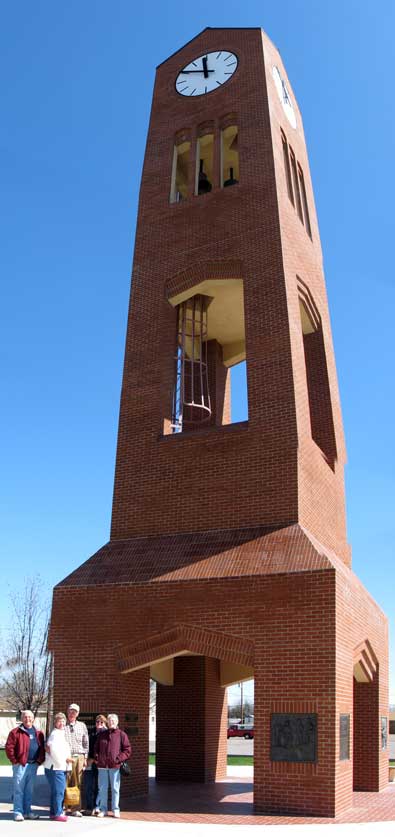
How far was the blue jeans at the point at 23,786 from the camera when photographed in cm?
1172

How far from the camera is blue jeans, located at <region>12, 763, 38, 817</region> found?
11719 millimetres

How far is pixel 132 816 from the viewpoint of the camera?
12.8m

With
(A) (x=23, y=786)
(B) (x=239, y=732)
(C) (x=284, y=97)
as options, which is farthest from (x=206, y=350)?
(B) (x=239, y=732)

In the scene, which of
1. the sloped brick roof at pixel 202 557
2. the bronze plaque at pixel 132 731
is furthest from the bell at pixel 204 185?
the bronze plaque at pixel 132 731

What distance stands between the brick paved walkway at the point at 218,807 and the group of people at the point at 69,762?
64 cm

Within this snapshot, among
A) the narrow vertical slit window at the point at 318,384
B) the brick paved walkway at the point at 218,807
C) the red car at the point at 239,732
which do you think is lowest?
the red car at the point at 239,732

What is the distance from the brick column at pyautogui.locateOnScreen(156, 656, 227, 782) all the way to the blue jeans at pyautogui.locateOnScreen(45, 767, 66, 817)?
7406 millimetres

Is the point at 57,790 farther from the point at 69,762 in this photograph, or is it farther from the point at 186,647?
the point at 186,647

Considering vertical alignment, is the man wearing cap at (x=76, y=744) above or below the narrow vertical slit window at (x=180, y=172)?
below

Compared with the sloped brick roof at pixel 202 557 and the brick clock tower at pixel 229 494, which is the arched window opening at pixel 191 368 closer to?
the brick clock tower at pixel 229 494

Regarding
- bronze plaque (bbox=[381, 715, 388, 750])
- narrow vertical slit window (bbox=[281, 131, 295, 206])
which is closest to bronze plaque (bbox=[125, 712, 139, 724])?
bronze plaque (bbox=[381, 715, 388, 750])

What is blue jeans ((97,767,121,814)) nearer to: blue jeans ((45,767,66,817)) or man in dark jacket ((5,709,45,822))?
blue jeans ((45,767,66,817))

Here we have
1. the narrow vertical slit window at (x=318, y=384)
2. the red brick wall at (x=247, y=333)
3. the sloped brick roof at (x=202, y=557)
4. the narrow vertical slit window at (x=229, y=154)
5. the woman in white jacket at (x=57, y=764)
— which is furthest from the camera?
the narrow vertical slit window at (x=229, y=154)

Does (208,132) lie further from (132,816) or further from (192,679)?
(132,816)
